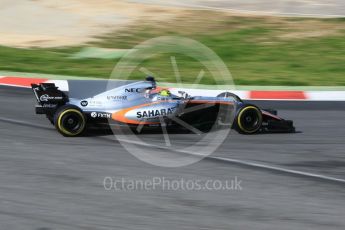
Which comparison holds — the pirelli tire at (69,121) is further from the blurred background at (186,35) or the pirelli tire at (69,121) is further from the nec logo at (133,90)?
the blurred background at (186,35)

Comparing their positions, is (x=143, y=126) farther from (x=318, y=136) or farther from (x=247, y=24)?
(x=247, y=24)

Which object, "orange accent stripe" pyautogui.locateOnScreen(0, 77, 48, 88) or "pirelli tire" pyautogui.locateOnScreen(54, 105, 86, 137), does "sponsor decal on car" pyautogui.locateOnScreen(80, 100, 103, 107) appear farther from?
"orange accent stripe" pyautogui.locateOnScreen(0, 77, 48, 88)

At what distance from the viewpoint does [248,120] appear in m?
9.16

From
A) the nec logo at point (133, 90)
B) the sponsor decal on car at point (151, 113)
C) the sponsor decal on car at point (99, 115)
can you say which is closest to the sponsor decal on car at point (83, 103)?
the sponsor decal on car at point (99, 115)

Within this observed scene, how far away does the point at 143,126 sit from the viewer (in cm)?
899

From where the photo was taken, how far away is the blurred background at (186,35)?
46.3ft

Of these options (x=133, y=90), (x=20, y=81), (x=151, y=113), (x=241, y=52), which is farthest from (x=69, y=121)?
Answer: (x=241, y=52)

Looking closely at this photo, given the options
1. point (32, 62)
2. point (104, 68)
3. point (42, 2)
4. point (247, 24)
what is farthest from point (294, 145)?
point (42, 2)

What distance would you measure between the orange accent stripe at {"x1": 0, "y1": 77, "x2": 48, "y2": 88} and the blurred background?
47.2 inches

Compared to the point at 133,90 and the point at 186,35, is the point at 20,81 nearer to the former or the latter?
the point at 133,90

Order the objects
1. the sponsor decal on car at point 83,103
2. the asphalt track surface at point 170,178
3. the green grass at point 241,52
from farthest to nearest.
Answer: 1. the green grass at point 241,52
2. the sponsor decal on car at point 83,103
3. the asphalt track surface at point 170,178

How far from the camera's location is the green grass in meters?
13.7

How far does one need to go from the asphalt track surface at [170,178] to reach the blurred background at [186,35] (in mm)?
4513

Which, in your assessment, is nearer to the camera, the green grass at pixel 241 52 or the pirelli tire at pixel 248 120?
the pirelli tire at pixel 248 120
